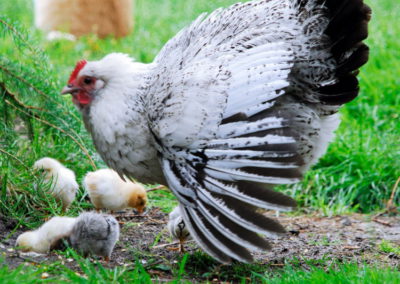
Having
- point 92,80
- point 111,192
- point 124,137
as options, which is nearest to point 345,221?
point 111,192

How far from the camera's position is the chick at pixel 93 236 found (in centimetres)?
389

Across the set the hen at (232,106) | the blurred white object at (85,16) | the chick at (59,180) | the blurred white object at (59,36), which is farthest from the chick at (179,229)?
the blurred white object at (85,16)

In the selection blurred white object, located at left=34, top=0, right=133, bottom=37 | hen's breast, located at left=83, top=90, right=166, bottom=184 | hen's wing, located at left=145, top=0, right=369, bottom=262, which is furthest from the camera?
blurred white object, located at left=34, top=0, right=133, bottom=37

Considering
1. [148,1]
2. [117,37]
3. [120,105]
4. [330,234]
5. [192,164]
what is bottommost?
[330,234]

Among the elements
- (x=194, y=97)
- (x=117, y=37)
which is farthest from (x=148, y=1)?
(x=194, y=97)

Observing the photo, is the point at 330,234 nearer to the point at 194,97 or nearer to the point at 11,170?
the point at 194,97

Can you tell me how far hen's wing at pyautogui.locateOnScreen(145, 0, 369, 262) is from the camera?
3.57m

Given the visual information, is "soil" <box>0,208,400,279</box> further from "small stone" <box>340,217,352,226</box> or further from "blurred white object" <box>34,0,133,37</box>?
"blurred white object" <box>34,0,133,37</box>

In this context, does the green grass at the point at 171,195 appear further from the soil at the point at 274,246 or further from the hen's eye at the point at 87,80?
the hen's eye at the point at 87,80

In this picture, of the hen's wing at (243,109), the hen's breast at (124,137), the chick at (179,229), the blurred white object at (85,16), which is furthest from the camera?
the blurred white object at (85,16)

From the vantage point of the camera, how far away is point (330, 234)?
4.87 metres

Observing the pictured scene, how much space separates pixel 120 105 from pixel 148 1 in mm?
9014

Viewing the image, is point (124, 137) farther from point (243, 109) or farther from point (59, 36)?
point (59, 36)

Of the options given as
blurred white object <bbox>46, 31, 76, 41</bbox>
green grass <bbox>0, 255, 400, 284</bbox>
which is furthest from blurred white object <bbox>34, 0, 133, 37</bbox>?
green grass <bbox>0, 255, 400, 284</bbox>
